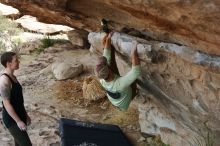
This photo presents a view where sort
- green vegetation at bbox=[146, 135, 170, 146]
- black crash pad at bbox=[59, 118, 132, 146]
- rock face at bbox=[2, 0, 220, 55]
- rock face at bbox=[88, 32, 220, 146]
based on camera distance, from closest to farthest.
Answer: rock face at bbox=[2, 0, 220, 55] → rock face at bbox=[88, 32, 220, 146] → black crash pad at bbox=[59, 118, 132, 146] → green vegetation at bbox=[146, 135, 170, 146]

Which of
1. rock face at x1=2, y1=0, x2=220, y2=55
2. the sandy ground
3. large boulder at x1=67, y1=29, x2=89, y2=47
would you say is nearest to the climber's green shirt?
rock face at x1=2, y1=0, x2=220, y2=55

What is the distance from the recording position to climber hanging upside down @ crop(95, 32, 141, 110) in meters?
5.08

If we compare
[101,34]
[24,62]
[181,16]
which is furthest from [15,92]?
[24,62]

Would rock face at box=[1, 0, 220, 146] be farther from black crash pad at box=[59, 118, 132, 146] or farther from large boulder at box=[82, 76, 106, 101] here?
large boulder at box=[82, 76, 106, 101]

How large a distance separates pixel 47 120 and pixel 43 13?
167 centimetres

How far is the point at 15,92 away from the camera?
16.4 ft

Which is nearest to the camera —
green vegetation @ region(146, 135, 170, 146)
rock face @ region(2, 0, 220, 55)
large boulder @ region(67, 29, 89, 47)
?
rock face @ region(2, 0, 220, 55)

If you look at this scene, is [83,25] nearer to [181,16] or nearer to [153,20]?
[153,20]

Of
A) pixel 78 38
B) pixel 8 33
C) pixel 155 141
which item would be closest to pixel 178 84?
pixel 155 141

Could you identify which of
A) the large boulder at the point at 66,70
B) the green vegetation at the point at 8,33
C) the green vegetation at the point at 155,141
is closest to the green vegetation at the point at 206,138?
the green vegetation at the point at 155,141

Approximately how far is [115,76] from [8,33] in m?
7.14

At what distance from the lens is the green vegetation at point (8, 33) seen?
35.8 feet

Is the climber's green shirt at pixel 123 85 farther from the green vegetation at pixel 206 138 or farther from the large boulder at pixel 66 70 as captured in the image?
the large boulder at pixel 66 70

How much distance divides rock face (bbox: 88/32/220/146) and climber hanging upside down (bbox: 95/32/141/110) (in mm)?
89
